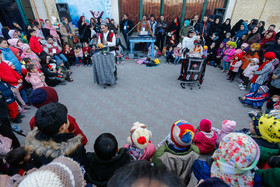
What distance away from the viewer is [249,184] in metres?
1.16

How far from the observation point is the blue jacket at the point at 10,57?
10.7ft

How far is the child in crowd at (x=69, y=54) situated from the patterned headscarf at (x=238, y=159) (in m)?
5.84

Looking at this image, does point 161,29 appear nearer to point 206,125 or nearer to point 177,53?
point 177,53

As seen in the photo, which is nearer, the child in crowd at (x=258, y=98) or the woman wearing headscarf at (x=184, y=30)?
the child in crowd at (x=258, y=98)

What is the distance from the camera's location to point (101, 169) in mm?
1204

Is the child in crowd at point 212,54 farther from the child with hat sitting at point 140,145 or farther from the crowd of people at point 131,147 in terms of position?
the child with hat sitting at point 140,145

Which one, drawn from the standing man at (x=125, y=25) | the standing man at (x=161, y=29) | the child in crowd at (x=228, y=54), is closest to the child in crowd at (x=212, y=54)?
the child in crowd at (x=228, y=54)

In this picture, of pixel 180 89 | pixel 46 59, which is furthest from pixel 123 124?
pixel 46 59

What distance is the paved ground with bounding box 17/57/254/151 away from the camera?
2.90m

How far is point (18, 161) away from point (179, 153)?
166 cm

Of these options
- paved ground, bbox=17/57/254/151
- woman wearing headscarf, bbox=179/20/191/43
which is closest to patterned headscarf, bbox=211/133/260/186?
paved ground, bbox=17/57/254/151

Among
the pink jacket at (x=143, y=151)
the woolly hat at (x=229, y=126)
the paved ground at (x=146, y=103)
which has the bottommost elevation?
the paved ground at (x=146, y=103)

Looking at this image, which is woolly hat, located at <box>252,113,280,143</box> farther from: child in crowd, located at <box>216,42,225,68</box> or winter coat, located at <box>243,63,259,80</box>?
child in crowd, located at <box>216,42,225,68</box>

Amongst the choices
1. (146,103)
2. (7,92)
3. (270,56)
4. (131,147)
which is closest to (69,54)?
(7,92)
